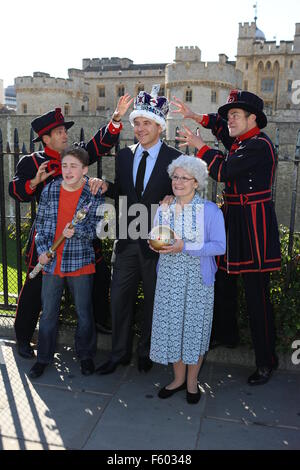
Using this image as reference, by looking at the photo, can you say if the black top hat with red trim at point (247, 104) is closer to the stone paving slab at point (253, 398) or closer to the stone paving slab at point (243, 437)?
the stone paving slab at point (253, 398)

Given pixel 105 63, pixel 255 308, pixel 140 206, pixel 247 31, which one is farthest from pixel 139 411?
pixel 105 63

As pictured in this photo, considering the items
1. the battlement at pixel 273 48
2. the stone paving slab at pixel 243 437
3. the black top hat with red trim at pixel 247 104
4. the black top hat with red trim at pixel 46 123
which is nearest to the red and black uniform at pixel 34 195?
the black top hat with red trim at pixel 46 123

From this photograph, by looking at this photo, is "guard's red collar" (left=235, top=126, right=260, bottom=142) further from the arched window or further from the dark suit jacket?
the arched window

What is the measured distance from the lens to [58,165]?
3781mm

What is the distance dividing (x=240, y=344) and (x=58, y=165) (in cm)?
223

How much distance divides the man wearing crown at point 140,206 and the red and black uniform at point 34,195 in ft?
0.73

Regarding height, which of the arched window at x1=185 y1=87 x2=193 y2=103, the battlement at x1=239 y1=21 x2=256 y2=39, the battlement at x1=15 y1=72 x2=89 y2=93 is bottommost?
the arched window at x1=185 y1=87 x2=193 y2=103

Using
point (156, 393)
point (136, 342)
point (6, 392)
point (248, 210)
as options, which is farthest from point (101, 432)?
point (248, 210)

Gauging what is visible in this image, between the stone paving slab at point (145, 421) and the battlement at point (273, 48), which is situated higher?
the battlement at point (273, 48)

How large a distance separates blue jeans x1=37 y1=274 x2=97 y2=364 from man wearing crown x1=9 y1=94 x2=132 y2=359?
0.91ft

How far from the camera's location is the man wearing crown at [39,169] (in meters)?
3.68

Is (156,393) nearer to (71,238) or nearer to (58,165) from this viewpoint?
(71,238)

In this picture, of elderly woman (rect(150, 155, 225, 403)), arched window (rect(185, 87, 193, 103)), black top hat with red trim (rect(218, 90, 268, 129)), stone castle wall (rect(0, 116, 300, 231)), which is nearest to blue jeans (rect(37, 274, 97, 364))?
elderly woman (rect(150, 155, 225, 403))

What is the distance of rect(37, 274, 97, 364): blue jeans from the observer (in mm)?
3670
